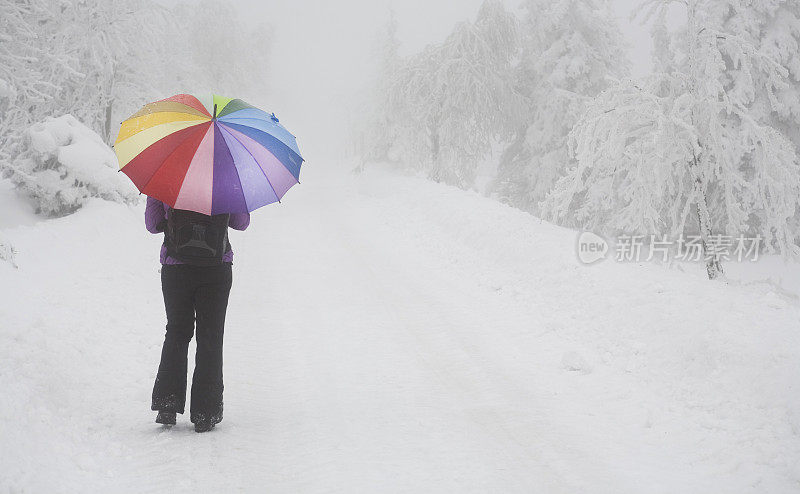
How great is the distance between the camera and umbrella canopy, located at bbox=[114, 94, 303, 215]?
3.42 meters

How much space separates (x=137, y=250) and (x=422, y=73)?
17566 millimetres

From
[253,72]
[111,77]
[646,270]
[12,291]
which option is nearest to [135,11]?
[111,77]

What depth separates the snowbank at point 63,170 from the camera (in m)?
10.6

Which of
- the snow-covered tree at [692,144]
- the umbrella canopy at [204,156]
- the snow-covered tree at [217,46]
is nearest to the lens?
the umbrella canopy at [204,156]

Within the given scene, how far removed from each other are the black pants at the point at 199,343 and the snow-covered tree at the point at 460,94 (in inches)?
793

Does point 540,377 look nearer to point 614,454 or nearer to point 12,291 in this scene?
point 614,454

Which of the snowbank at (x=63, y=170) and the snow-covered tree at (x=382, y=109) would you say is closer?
the snowbank at (x=63, y=170)

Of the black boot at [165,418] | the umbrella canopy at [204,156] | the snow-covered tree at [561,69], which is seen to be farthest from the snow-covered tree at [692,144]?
the snow-covered tree at [561,69]

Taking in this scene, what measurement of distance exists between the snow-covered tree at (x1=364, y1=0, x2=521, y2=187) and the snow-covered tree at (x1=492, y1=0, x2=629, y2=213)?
4.36ft

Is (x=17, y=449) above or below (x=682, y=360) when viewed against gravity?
below

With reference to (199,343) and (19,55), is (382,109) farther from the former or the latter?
(199,343)

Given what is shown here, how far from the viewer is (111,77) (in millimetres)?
17281

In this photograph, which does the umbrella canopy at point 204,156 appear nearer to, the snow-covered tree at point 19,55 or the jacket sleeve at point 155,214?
the jacket sleeve at point 155,214

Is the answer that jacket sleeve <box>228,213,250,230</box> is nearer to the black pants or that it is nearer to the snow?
the black pants
